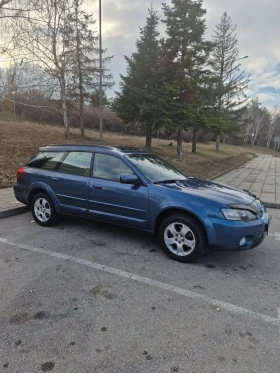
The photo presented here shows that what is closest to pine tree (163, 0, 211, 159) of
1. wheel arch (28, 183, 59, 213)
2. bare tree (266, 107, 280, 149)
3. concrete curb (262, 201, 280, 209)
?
concrete curb (262, 201, 280, 209)

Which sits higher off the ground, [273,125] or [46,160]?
[273,125]

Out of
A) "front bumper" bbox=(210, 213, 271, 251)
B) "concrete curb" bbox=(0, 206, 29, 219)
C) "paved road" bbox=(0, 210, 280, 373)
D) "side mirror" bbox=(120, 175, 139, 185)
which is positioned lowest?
"concrete curb" bbox=(0, 206, 29, 219)

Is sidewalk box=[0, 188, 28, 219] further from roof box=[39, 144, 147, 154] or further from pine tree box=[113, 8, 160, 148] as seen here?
pine tree box=[113, 8, 160, 148]

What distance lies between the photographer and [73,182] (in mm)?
4727

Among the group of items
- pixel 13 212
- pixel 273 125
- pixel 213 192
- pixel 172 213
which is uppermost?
pixel 273 125

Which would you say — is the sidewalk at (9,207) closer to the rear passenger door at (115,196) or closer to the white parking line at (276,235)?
the rear passenger door at (115,196)

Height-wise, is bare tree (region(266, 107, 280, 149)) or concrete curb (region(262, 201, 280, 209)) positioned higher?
bare tree (region(266, 107, 280, 149))

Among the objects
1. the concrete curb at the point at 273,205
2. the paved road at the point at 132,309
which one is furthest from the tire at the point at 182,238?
the concrete curb at the point at 273,205

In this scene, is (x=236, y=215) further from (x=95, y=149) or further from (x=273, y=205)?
(x=273, y=205)

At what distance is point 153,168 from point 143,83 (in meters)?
13.9

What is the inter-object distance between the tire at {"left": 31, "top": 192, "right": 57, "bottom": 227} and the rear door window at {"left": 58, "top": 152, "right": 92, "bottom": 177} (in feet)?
2.11

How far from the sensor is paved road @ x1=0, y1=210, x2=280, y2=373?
2.11m

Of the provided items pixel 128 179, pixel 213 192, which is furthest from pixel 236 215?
pixel 128 179

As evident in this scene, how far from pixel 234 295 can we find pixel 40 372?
82.3 inches
